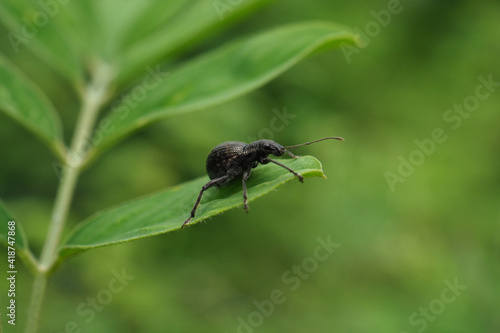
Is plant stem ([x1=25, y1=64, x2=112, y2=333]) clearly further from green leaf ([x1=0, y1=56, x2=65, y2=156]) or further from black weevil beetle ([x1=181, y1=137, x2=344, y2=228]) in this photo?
black weevil beetle ([x1=181, y1=137, x2=344, y2=228])

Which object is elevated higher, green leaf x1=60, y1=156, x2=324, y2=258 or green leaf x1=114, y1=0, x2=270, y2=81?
green leaf x1=114, y1=0, x2=270, y2=81

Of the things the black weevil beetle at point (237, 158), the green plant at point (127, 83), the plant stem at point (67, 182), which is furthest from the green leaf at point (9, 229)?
the black weevil beetle at point (237, 158)

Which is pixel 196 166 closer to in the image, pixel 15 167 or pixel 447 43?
pixel 15 167

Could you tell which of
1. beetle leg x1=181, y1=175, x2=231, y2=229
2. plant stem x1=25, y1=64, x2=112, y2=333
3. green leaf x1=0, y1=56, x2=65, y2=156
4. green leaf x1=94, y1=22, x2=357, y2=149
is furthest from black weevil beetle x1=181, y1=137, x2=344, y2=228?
green leaf x1=0, y1=56, x2=65, y2=156

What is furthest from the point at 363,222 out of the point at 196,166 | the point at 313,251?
the point at 196,166

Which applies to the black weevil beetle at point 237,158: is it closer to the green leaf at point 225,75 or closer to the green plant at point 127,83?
the green plant at point 127,83
